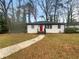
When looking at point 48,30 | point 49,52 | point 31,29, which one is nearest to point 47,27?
point 48,30

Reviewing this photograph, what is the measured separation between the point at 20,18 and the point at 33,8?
4577 mm

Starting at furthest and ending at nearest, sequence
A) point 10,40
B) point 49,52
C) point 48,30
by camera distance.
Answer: point 48,30 → point 10,40 → point 49,52

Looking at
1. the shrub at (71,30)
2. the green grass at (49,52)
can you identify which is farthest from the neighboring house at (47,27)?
the green grass at (49,52)

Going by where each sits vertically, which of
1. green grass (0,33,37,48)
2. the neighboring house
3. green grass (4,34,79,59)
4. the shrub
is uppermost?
the neighboring house

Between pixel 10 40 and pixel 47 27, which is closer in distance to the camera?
pixel 10 40

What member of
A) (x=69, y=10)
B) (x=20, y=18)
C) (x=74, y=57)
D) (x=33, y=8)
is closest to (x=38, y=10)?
(x=33, y=8)

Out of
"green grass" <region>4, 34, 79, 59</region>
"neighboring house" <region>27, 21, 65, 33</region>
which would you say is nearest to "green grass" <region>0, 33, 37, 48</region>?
"green grass" <region>4, 34, 79, 59</region>

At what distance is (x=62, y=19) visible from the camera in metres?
45.9

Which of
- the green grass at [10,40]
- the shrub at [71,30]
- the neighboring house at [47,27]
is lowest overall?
the green grass at [10,40]

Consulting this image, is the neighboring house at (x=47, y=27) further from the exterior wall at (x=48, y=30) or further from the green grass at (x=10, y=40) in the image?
the green grass at (x=10, y=40)

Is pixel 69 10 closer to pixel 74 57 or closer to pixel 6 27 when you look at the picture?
pixel 6 27

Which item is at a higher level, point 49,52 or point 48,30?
point 48,30

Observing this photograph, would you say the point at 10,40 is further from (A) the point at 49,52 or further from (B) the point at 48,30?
(B) the point at 48,30

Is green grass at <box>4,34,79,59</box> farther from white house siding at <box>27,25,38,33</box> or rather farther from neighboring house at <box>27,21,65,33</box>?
white house siding at <box>27,25,38,33</box>
